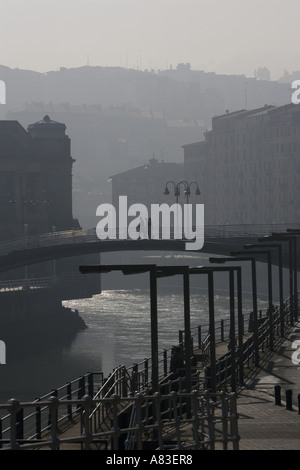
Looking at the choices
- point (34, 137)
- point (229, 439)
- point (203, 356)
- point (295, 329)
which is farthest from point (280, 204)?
point (229, 439)

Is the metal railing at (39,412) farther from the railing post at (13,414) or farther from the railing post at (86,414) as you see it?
the railing post at (86,414)

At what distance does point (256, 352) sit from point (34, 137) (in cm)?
8380

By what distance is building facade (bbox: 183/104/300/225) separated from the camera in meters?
172

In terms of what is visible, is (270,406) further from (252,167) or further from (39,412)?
(252,167)

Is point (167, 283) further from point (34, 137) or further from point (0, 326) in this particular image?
point (0, 326)

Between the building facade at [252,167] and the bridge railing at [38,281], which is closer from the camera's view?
the bridge railing at [38,281]

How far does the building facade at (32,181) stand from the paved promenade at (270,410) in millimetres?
73926

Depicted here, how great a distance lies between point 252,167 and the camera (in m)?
184

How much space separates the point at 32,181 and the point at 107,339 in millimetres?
38530

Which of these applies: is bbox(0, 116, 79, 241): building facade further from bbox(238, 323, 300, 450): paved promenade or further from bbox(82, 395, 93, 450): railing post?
bbox(82, 395, 93, 450): railing post

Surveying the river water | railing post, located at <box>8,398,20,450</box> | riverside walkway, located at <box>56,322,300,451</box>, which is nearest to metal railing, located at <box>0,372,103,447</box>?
railing post, located at <box>8,398,20,450</box>

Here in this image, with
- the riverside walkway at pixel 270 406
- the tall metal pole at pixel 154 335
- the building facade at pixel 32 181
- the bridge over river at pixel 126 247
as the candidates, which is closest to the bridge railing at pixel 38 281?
the building facade at pixel 32 181

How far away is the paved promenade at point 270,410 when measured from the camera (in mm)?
23703

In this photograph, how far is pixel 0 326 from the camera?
86.9m
